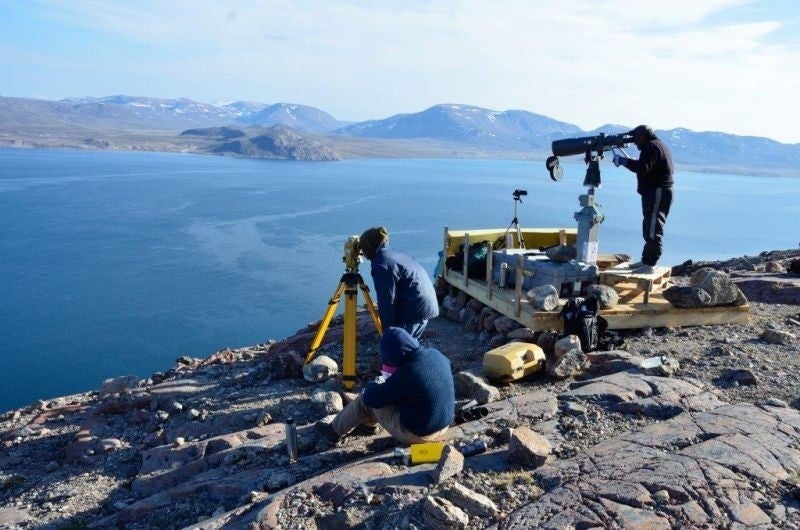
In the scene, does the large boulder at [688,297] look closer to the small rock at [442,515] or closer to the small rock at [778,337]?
the small rock at [778,337]

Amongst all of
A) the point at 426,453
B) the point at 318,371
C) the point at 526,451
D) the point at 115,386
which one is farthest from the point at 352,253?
the point at 115,386

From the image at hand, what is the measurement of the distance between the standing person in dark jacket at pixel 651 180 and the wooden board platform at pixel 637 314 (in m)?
0.58

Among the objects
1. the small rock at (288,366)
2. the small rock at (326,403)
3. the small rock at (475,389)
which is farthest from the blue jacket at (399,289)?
the small rock at (288,366)

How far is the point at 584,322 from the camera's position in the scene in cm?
648

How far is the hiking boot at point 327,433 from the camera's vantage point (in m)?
5.07

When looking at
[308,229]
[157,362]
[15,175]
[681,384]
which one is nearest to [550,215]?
[308,229]

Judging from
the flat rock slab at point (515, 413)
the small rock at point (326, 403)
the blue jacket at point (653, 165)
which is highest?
the blue jacket at point (653, 165)

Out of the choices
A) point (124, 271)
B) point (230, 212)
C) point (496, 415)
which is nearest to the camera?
point (496, 415)

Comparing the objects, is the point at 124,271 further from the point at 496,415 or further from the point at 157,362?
the point at 496,415

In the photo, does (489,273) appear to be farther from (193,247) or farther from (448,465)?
(193,247)

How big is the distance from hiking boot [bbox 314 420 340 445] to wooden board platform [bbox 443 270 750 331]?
8.89 feet

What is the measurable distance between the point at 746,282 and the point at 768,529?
7.02m

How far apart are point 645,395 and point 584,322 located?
133 cm

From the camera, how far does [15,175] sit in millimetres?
69062
